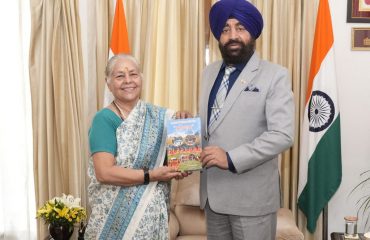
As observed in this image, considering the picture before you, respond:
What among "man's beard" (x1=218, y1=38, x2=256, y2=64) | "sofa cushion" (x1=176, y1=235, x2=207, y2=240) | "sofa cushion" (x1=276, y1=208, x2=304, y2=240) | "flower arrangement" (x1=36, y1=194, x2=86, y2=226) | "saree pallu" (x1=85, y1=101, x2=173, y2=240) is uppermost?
"man's beard" (x1=218, y1=38, x2=256, y2=64)

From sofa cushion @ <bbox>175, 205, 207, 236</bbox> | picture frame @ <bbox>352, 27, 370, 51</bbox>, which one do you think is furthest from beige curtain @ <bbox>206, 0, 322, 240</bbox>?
sofa cushion @ <bbox>175, 205, 207, 236</bbox>

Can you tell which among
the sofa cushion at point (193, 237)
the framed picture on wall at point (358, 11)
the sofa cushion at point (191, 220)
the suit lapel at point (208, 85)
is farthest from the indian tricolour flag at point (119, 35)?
the framed picture on wall at point (358, 11)

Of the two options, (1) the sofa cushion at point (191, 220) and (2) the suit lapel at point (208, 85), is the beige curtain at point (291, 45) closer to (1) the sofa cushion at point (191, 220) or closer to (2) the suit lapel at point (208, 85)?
(1) the sofa cushion at point (191, 220)

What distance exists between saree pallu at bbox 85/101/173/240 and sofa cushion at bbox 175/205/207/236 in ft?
3.26

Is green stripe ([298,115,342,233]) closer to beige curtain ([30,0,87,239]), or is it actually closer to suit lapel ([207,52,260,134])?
suit lapel ([207,52,260,134])

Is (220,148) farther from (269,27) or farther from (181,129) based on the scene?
(269,27)

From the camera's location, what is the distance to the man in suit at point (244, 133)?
6.06 ft

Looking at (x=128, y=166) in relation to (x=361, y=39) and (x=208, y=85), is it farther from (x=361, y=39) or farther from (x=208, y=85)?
(x=361, y=39)

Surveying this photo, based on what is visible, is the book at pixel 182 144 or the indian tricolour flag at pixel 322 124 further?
the indian tricolour flag at pixel 322 124

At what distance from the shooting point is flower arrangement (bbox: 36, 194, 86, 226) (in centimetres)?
235

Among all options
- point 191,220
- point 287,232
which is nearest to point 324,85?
point 287,232

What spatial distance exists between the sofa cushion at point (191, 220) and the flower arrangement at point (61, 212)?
2.57ft

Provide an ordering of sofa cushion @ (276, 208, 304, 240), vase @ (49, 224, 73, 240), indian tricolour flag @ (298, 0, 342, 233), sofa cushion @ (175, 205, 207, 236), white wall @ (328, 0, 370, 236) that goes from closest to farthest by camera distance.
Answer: vase @ (49, 224, 73, 240)
sofa cushion @ (276, 208, 304, 240)
sofa cushion @ (175, 205, 207, 236)
indian tricolour flag @ (298, 0, 342, 233)
white wall @ (328, 0, 370, 236)

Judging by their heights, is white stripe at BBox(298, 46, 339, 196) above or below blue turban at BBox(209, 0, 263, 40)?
below
